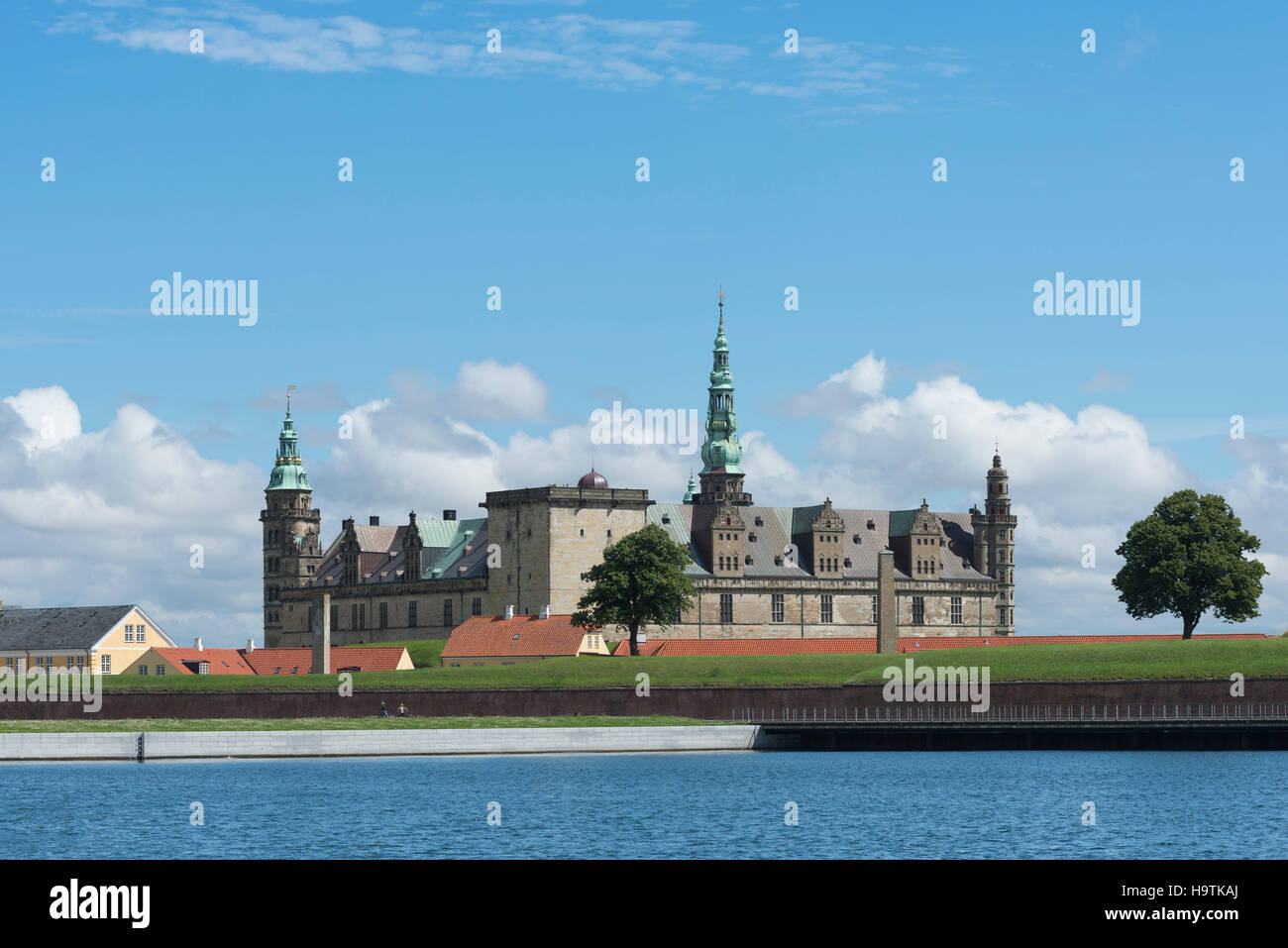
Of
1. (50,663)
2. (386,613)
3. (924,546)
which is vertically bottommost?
(50,663)

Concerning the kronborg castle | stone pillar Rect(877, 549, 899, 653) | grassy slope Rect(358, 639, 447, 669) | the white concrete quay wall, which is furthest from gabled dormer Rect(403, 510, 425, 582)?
the white concrete quay wall

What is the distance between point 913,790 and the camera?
62031mm

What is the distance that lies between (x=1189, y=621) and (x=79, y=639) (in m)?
72.8

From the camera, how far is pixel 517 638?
117 metres

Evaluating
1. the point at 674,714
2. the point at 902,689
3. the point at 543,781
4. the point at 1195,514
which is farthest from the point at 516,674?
the point at 1195,514

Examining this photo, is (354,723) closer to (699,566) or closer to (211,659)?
(211,659)

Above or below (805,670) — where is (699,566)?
above

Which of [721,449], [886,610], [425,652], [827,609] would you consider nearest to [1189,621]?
[886,610]

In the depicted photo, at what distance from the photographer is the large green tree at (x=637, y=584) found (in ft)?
369

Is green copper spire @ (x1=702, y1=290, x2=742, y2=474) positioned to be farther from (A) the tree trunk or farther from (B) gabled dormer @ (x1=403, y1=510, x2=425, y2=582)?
(A) the tree trunk

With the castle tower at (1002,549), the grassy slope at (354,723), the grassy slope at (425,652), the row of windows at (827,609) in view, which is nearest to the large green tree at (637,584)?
the grassy slope at (425,652)
